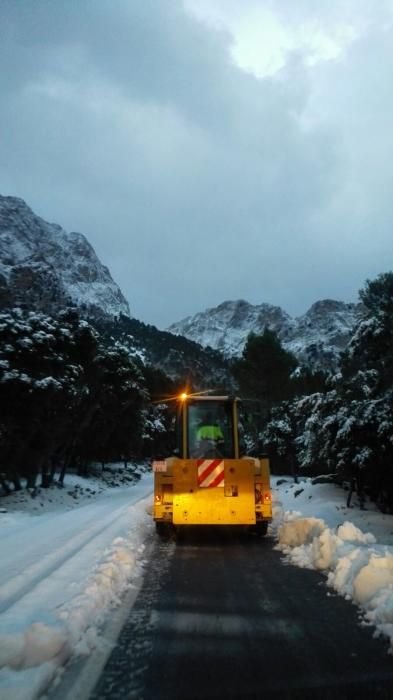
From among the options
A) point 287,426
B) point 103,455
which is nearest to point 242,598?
point 103,455

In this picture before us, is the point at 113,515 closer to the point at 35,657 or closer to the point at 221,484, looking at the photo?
the point at 221,484

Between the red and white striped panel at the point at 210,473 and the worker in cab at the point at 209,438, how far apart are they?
69 cm

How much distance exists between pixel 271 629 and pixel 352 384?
10.6 meters

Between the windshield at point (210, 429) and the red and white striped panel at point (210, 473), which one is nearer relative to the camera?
the red and white striped panel at point (210, 473)

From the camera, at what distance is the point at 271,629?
16.1 ft

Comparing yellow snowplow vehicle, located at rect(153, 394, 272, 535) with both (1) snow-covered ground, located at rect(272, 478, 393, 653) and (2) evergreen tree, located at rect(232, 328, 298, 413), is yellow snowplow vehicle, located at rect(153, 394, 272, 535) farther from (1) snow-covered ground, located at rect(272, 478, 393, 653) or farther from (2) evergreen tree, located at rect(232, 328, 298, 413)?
(2) evergreen tree, located at rect(232, 328, 298, 413)

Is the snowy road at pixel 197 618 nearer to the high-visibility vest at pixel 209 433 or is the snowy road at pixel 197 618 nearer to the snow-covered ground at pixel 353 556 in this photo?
the snow-covered ground at pixel 353 556

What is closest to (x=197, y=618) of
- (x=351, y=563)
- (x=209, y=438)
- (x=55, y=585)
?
(x=55, y=585)

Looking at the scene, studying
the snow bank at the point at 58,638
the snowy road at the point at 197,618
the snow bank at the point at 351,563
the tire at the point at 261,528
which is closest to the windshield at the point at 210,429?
the tire at the point at 261,528

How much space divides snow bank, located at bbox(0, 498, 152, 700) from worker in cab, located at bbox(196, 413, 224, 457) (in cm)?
432

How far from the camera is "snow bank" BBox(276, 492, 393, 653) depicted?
16.7 ft

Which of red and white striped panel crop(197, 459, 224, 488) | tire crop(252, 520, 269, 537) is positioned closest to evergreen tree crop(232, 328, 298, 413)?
tire crop(252, 520, 269, 537)

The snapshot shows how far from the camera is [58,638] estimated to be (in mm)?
4215

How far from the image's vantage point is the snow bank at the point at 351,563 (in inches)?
201
